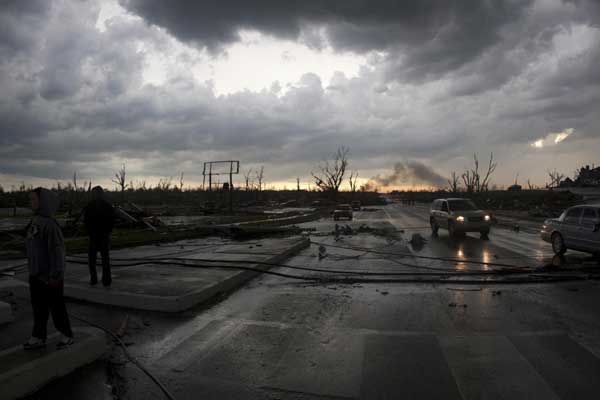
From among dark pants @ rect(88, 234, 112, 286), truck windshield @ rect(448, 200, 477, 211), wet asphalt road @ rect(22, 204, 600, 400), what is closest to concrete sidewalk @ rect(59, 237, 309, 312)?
dark pants @ rect(88, 234, 112, 286)

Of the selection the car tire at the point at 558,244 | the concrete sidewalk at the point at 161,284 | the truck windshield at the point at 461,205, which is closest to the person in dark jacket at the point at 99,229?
the concrete sidewalk at the point at 161,284

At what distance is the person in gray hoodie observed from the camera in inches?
175

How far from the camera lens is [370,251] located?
14.0 m

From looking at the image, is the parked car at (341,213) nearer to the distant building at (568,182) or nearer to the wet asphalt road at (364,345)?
the wet asphalt road at (364,345)

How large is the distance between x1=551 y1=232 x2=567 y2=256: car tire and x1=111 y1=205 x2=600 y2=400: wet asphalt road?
169 inches

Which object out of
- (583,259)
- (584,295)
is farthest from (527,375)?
(583,259)

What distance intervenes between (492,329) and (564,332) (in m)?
0.89

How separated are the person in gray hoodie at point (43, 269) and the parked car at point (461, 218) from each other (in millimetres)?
16565

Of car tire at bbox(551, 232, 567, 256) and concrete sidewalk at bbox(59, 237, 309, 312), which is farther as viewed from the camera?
car tire at bbox(551, 232, 567, 256)

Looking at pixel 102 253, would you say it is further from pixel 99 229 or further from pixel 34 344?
pixel 34 344

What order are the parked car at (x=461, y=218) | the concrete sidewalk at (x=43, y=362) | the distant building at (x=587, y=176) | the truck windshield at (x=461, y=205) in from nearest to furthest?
1. the concrete sidewalk at (x=43, y=362)
2. the parked car at (x=461, y=218)
3. the truck windshield at (x=461, y=205)
4. the distant building at (x=587, y=176)

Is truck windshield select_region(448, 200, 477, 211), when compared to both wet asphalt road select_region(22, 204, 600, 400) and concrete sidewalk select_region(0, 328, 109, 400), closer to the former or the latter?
wet asphalt road select_region(22, 204, 600, 400)

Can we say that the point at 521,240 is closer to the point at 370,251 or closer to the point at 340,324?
the point at 370,251

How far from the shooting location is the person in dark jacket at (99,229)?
7996mm
